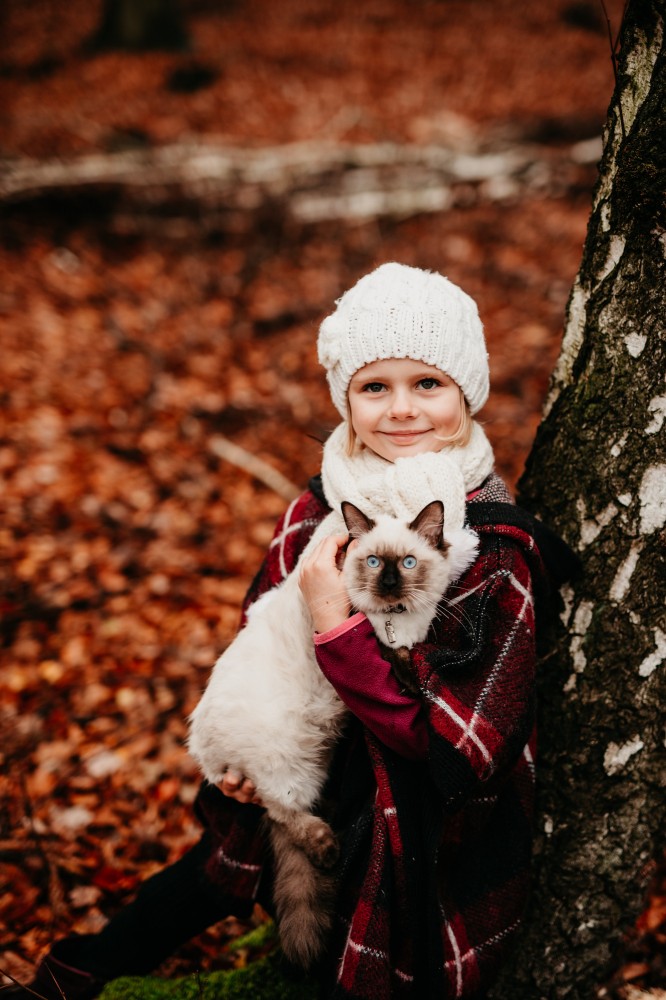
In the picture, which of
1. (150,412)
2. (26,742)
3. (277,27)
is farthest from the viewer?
(277,27)

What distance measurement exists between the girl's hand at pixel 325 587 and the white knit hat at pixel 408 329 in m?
0.64

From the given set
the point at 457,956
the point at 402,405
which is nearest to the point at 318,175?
the point at 402,405

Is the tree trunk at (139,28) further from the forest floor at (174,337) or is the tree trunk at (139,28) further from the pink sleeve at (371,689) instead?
the pink sleeve at (371,689)

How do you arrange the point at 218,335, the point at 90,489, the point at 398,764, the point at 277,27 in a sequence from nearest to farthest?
the point at 398,764, the point at 90,489, the point at 218,335, the point at 277,27

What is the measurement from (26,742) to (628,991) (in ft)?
10.7

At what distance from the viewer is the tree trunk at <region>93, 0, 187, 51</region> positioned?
12.5 metres

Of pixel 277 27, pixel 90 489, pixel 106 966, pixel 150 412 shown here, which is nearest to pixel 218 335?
pixel 150 412

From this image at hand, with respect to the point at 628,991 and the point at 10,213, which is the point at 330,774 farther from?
the point at 10,213

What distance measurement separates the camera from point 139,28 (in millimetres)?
12688

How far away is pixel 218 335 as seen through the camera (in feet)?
24.3

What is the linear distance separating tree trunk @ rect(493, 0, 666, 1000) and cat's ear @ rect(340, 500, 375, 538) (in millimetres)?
742

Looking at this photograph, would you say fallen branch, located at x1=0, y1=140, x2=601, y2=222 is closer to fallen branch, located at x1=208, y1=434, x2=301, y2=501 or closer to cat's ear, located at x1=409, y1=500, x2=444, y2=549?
fallen branch, located at x1=208, y1=434, x2=301, y2=501

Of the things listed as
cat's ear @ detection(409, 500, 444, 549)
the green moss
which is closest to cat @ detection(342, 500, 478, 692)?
cat's ear @ detection(409, 500, 444, 549)

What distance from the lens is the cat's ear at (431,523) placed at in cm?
212
